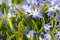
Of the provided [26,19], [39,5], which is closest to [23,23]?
[26,19]

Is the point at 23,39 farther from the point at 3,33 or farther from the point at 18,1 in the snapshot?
the point at 18,1

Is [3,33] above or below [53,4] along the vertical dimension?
below

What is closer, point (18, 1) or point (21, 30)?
point (21, 30)

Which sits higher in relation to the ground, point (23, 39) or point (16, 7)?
point (16, 7)

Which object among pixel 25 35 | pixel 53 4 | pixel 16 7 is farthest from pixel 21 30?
pixel 53 4

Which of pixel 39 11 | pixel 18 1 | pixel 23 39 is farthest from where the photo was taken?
pixel 18 1

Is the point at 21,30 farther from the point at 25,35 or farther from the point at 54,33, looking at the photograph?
the point at 54,33

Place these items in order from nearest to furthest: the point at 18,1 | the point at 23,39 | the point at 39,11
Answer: the point at 23,39
the point at 39,11
the point at 18,1

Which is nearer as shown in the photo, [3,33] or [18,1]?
[3,33]
